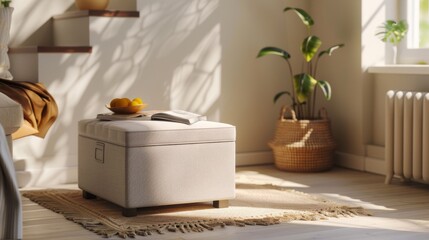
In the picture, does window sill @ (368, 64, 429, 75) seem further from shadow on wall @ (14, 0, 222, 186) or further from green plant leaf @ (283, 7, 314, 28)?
shadow on wall @ (14, 0, 222, 186)

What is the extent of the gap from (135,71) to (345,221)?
1.86 m

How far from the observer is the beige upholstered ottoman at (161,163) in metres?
3.79

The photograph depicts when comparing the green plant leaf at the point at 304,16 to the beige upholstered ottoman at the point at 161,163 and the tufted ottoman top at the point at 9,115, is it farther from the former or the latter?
the tufted ottoman top at the point at 9,115

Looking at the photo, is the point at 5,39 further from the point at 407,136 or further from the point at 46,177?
the point at 407,136

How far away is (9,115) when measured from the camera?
3.88 metres

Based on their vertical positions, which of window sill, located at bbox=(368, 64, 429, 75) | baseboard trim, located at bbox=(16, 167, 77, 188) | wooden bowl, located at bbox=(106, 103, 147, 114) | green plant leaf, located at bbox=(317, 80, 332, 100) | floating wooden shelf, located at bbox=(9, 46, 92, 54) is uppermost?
floating wooden shelf, located at bbox=(9, 46, 92, 54)

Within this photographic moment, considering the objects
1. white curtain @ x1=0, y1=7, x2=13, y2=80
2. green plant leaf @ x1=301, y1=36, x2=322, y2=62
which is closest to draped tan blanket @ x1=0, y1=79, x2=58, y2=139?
white curtain @ x1=0, y1=7, x2=13, y2=80

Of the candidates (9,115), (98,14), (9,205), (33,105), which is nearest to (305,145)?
(98,14)

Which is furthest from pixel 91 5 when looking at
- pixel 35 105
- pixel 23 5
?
pixel 35 105

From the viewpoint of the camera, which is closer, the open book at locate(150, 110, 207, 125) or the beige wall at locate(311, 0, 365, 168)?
the open book at locate(150, 110, 207, 125)

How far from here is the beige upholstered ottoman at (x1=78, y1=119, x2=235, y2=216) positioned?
3793 mm

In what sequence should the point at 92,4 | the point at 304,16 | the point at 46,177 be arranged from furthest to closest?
the point at 304,16 < the point at 92,4 < the point at 46,177

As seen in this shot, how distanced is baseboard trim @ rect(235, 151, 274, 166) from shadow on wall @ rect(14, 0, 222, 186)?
19.5 inches

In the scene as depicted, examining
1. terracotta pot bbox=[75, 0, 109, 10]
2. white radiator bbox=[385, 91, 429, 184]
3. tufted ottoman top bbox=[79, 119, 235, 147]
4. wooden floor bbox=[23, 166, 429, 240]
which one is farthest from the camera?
terracotta pot bbox=[75, 0, 109, 10]
